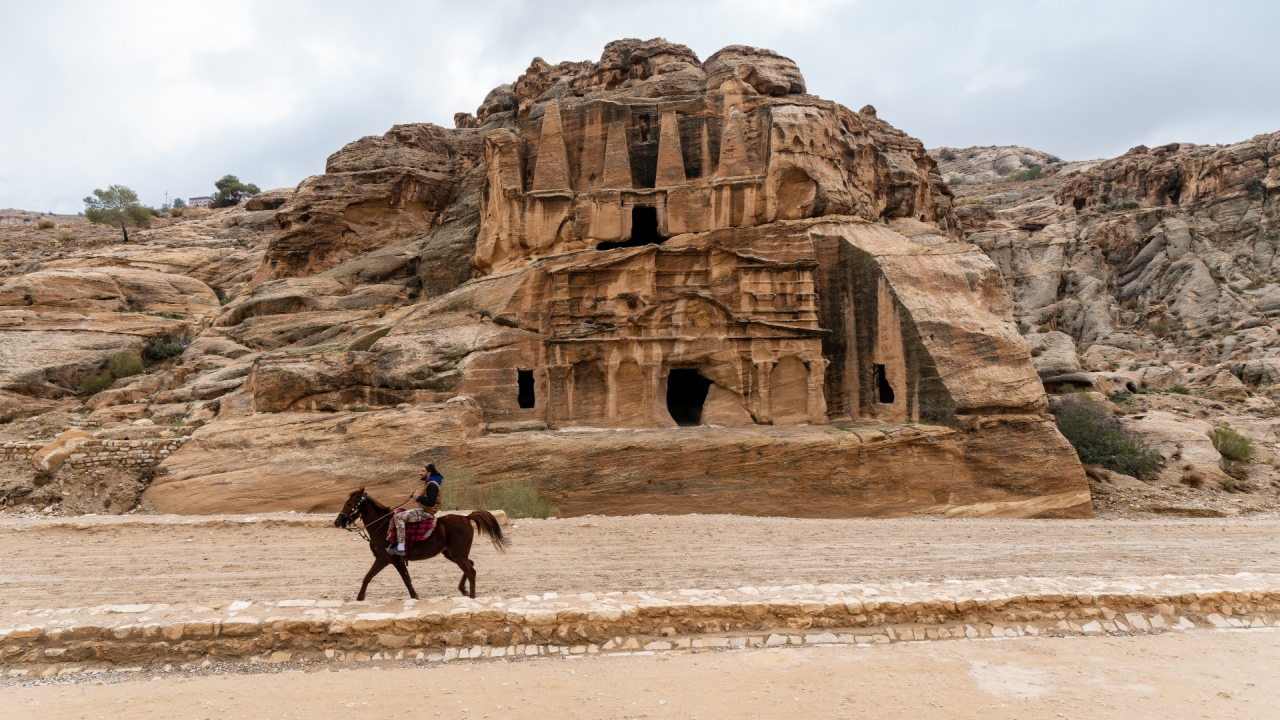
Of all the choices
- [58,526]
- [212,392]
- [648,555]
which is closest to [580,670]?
[648,555]

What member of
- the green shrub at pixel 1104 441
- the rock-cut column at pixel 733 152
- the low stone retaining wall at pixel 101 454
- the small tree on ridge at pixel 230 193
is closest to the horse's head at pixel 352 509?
the low stone retaining wall at pixel 101 454

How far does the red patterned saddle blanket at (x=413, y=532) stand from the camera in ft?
27.2

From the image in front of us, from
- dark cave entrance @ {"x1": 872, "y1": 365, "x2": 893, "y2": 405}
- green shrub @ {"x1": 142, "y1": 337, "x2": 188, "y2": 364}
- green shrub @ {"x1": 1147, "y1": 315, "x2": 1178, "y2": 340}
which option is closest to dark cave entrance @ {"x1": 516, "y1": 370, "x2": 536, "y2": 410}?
dark cave entrance @ {"x1": 872, "y1": 365, "x2": 893, "y2": 405}

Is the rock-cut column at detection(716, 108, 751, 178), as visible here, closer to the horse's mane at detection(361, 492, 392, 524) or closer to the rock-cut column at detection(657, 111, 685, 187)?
the rock-cut column at detection(657, 111, 685, 187)

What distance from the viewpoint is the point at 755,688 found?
21.2 feet

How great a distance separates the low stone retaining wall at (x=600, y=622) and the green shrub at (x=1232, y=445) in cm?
1765

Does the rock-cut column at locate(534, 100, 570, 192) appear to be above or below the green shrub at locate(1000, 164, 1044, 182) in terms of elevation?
below

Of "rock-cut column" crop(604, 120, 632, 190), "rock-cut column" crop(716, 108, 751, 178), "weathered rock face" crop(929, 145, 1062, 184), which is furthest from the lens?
"weathered rock face" crop(929, 145, 1062, 184)

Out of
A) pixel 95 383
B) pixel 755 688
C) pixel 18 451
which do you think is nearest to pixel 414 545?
pixel 755 688

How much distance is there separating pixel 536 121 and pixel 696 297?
1227cm

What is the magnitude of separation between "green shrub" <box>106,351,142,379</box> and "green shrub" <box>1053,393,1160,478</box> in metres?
33.5

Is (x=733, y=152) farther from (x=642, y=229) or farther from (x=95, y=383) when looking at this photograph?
(x=95, y=383)

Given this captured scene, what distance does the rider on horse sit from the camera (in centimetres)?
828

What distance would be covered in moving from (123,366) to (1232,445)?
39.7 m
